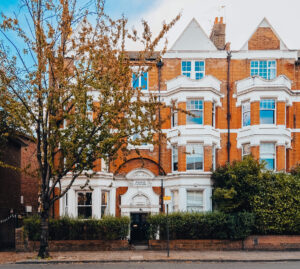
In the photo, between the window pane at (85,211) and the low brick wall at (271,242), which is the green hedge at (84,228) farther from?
the low brick wall at (271,242)

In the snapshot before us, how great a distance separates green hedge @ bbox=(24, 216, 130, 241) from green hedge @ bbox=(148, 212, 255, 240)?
1679 millimetres

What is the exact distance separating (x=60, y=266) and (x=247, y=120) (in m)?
14.6

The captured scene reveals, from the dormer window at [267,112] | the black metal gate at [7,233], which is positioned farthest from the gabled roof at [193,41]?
the black metal gate at [7,233]

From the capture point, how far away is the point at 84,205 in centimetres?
2322

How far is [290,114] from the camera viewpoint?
82.7 ft

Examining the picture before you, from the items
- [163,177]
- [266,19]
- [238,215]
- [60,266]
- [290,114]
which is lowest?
[60,266]

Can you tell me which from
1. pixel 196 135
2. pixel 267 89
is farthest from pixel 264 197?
pixel 267 89

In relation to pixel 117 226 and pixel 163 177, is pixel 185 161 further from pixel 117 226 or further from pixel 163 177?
pixel 117 226

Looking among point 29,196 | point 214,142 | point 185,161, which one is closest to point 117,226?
point 185,161

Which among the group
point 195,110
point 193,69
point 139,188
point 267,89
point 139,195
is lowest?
point 139,195

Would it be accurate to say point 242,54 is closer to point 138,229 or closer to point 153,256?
point 138,229

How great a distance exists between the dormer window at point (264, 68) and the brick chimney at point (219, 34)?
292 cm

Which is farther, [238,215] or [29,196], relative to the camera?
[29,196]

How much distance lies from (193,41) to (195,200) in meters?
10.4
